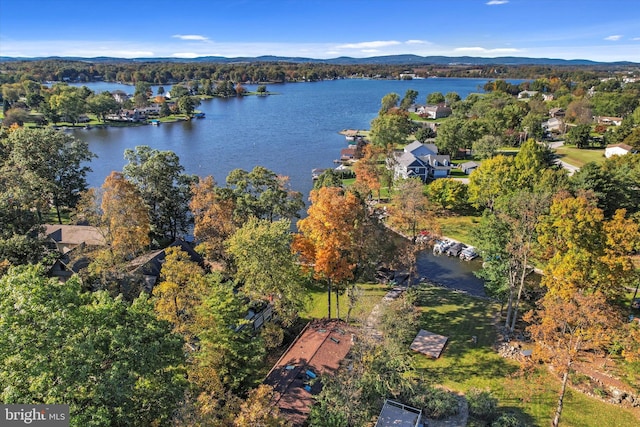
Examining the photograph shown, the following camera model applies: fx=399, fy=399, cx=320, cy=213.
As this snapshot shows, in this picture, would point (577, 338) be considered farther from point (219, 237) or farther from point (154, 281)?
point (154, 281)

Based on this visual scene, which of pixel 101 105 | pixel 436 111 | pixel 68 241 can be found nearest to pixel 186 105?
pixel 101 105

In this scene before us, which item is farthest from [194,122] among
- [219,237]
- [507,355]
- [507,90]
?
[507,90]

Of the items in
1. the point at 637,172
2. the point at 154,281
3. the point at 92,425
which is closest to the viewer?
the point at 92,425

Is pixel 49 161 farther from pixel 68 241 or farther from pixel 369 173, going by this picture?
pixel 369 173

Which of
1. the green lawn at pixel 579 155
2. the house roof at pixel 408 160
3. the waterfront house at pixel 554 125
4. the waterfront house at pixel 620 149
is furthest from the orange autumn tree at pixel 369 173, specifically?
the waterfront house at pixel 554 125

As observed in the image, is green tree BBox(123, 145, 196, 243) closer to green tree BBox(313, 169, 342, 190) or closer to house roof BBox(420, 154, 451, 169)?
green tree BBox(313, 169, 342, 190)

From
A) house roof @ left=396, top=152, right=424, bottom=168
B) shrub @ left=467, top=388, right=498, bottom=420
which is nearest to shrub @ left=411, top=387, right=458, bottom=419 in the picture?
shrub @ left=467, top=388, right=498, bottom=420
